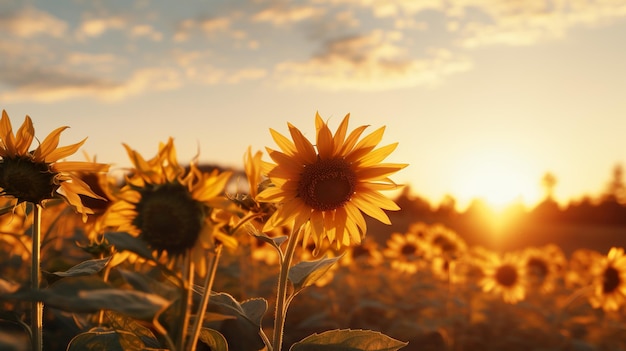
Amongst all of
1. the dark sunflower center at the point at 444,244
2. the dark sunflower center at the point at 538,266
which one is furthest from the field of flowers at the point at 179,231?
the dark sunflower center at the point at 538,266

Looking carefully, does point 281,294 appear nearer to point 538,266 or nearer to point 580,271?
point 538,266

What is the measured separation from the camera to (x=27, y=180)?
A: 1.52m

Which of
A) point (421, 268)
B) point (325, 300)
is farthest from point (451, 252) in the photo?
point (421, 268)

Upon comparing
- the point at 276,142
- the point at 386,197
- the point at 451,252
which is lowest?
the point at 451,252

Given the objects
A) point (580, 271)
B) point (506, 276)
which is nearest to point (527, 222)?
point (580, 271)

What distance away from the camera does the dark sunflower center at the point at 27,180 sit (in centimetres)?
151

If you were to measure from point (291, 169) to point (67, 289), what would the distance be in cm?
91

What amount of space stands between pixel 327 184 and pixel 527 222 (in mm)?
37332

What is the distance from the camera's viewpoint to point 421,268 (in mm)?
10133

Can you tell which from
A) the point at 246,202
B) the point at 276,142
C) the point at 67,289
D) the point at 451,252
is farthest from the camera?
the point at 451,252

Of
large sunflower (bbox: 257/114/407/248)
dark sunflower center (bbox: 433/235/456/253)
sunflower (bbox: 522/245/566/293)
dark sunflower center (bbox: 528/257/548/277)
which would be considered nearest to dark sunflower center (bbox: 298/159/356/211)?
large sunflower (bbox: 257/114/407/248)

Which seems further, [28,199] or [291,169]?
[291,169]

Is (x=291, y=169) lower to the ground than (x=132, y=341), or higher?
higher

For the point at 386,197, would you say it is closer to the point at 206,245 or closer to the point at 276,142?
the point at 276,142
